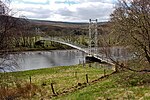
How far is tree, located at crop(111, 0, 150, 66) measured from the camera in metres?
18.1

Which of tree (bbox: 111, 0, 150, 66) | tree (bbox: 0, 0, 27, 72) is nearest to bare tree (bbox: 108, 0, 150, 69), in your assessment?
tree (bbox: 111, 0, 150, 66)

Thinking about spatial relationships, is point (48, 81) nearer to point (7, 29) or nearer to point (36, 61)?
point (7, 29)

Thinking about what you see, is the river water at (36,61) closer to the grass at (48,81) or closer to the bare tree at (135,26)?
the grass at (48,81)

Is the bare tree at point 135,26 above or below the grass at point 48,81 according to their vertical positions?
above

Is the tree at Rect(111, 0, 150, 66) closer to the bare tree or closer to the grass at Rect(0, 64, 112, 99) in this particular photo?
the bare tree

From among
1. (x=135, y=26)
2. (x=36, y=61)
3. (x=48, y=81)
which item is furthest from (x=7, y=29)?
(x=36, y=61)

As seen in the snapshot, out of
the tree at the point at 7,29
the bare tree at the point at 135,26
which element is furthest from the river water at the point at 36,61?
the bare tree at the point at 135,26

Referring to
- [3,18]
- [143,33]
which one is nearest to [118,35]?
[143,33]

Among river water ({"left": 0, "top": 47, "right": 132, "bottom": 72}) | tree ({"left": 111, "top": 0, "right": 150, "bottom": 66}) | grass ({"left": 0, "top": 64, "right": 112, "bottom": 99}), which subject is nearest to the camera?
river water ({"left": 0, "top": 47, "right": 132, "bottom": 72})

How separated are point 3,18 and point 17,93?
29.5 feet

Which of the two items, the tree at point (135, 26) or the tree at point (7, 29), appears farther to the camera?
the tree at point (135, 26)

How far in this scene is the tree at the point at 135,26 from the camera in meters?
18.1

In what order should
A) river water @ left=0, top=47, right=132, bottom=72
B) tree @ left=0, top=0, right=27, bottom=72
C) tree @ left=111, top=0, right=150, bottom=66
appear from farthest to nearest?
tree @ left=111, top=0, right=150, bottom=66 < river water @ left=0, top=47, right=132, bottom=72 < tree @ left=0, top=0, right=27, bottom=72

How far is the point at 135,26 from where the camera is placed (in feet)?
61.6
